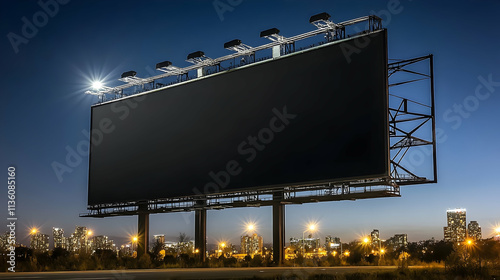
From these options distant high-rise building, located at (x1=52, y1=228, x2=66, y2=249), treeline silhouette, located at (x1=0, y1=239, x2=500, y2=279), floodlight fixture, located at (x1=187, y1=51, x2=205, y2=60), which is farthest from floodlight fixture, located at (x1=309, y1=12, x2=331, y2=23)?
distant high-rise building, located at (x1=52, y1=228, x2=66, y2=249)

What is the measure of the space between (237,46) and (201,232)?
12.7 meters

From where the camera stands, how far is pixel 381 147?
2709cm

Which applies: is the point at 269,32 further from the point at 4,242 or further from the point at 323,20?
the point at 4,242

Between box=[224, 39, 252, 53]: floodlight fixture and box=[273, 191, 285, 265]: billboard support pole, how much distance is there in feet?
29.0

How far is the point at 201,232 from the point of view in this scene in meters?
38.5

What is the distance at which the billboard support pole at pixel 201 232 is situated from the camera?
125 feet

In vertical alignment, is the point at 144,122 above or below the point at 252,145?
above

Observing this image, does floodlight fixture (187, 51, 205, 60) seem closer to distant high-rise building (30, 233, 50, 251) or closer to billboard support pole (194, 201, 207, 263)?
billboard support pole (194, 201, 207, 263)

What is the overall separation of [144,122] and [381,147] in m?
18.9

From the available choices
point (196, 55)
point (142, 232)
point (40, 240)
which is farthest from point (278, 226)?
point (40, 240)

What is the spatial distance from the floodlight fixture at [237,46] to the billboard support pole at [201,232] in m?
10.8

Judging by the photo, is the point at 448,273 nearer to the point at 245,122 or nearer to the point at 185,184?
the point at 245,122

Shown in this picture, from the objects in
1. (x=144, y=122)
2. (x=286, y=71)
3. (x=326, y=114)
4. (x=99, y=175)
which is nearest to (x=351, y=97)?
(x=326, y=114)

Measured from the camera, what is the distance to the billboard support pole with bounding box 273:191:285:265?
108 feet
